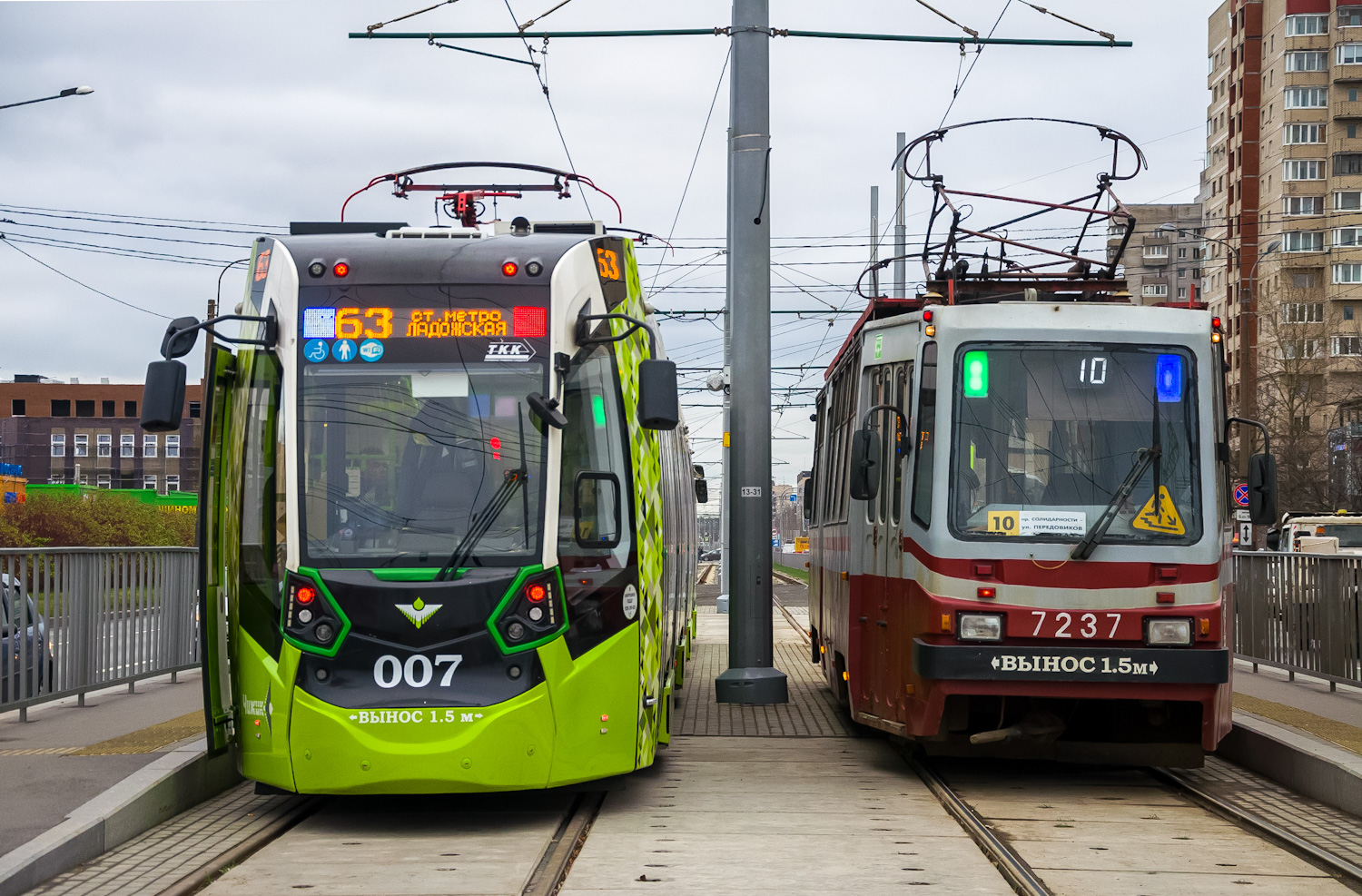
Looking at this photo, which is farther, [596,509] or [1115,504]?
[1115,504]

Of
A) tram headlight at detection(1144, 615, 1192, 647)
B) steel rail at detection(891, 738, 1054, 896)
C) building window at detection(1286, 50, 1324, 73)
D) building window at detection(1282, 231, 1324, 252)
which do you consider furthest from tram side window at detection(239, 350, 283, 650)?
building window at detection(1286, 50, 1324, 73)

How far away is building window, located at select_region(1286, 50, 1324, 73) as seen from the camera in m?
80.1

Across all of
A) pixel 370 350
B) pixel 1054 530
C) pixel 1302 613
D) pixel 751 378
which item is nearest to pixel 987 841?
pixel 1054 530

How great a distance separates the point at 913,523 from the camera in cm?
964

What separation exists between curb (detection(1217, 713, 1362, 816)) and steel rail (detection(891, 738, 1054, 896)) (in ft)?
6.80

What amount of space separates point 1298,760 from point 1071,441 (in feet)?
7.91

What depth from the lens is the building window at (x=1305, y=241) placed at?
81312 millimetres

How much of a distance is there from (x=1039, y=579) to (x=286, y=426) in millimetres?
4264

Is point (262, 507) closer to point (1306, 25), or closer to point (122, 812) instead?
point (122, 812)

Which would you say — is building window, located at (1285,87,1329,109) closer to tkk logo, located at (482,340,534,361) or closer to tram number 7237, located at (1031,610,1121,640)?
tram number 7237, located at (1031,610,1121,640)

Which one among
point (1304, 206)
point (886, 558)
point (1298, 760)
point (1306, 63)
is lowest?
point (1298, 760)

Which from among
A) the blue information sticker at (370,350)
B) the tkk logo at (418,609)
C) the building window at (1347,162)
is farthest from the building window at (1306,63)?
the tkk logo at (418,609)

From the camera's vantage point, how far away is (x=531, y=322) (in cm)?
862

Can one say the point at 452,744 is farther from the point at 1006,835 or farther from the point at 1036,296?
the point at 1036,296
